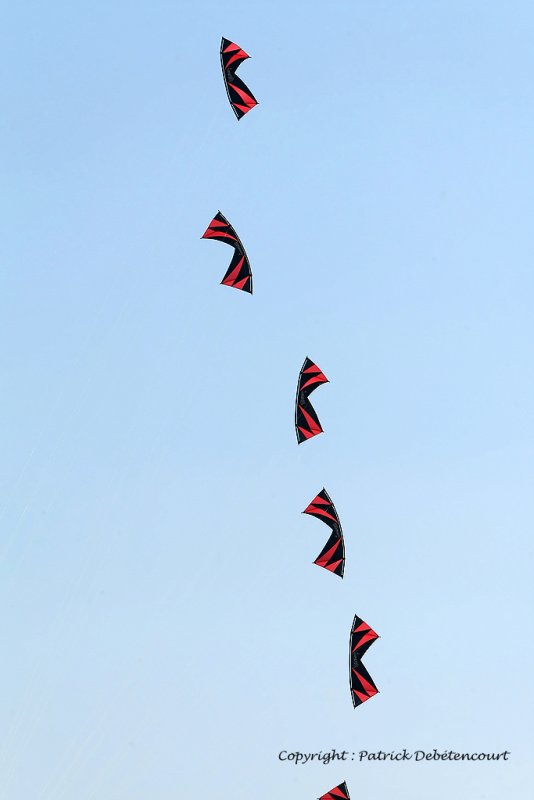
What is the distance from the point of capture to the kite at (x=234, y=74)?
46.8m

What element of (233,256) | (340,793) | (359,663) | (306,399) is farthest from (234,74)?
(340,793)

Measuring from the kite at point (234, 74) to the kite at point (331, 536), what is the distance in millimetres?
13144

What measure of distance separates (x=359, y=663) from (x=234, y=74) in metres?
20.9

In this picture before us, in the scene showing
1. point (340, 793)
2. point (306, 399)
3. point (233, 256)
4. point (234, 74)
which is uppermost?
point (234, 74)

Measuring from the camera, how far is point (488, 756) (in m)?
57.1

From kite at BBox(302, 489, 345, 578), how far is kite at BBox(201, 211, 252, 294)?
768 centimetres

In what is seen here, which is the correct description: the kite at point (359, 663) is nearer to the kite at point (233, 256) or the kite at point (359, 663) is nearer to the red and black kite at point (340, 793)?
the red and black kite at point (340, 793)

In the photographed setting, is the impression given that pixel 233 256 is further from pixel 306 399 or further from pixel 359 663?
pixel 359 663

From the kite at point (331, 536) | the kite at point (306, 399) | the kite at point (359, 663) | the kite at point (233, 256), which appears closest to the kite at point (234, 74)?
the kite at point (233, 256)

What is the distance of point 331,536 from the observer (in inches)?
1962

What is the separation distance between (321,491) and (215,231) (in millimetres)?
9505

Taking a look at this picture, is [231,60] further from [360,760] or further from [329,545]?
[360,760]

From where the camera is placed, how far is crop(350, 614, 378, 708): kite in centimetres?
5203

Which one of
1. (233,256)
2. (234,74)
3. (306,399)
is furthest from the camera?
(306,399)
